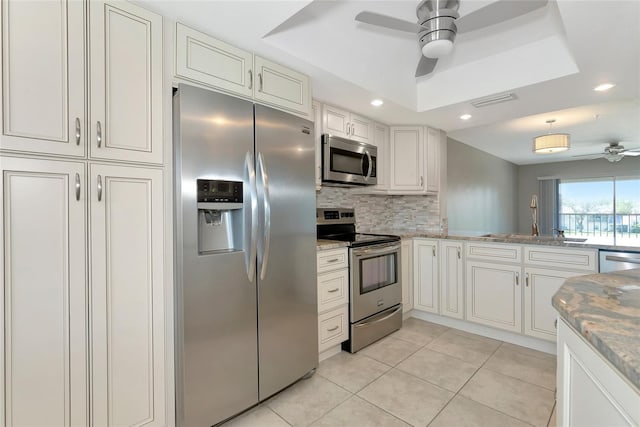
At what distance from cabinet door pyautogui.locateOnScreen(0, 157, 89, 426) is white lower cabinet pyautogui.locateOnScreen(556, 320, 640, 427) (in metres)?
1.77

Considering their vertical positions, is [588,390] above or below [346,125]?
below

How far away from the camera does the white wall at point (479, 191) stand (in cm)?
509

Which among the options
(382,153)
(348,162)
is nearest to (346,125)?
(348,162)

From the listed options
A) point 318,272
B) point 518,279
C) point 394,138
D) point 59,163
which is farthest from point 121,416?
point 394,138

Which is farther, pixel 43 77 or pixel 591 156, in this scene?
pixel 591 156

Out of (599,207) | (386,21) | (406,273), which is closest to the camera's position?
(386,21)

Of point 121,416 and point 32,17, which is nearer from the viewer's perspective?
point 32,17

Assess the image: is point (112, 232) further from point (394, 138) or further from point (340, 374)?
point (394, 138)

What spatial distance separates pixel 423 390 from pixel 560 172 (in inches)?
317

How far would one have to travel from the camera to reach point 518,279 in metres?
2.76

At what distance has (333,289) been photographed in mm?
2482

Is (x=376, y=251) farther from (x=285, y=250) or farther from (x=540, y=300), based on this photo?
(x=540, y=300)

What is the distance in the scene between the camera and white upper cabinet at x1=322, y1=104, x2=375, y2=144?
288 cm

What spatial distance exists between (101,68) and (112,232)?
0.74 meters
